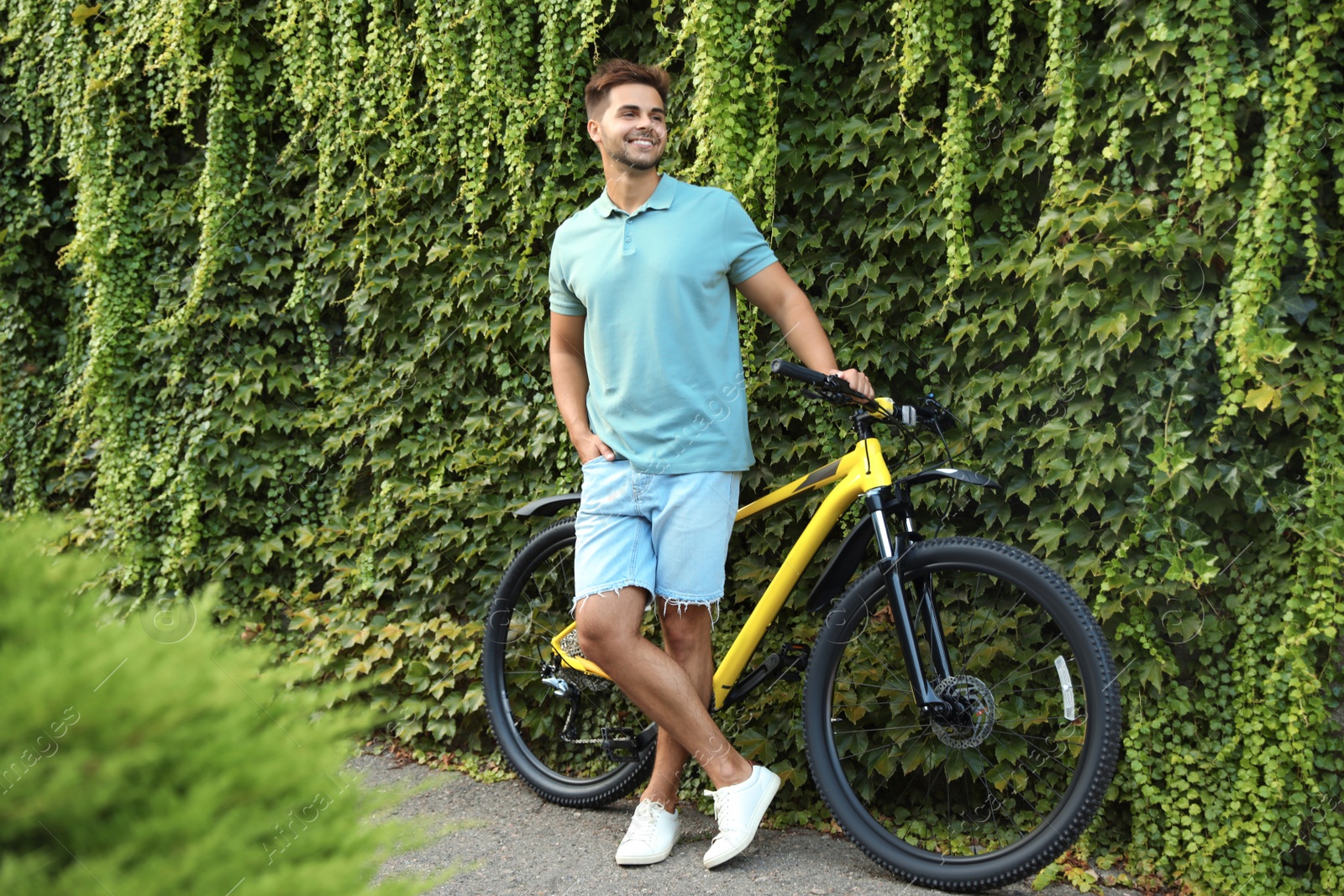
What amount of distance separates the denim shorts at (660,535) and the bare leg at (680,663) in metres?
0.09

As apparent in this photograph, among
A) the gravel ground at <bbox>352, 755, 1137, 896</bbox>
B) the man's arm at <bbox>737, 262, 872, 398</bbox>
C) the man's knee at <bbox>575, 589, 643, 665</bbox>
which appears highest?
the man's arm at <bbox>737, 262, 872, 398</bbox>

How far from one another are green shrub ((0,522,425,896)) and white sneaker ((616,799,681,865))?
6.77 ft

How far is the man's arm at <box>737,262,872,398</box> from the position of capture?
305 cm

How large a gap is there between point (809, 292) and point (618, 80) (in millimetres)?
982

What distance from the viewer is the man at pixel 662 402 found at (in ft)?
9.75

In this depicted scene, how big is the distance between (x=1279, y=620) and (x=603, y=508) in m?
1.91

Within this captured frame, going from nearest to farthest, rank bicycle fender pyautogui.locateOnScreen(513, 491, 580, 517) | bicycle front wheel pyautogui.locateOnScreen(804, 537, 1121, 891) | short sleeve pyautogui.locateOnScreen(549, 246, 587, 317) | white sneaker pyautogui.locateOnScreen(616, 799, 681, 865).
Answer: bicycle front wheel pyautogui.locateOnScreen(804, 537, 1121, 891), white sneaker pyautogui.locateOnScreen(616, 799, 681, 865), short sleeve pyautogui.locateOnScreen(549, 246, 587, 317), bicycle fender pyautogui.locateOnScreen(513, 491, 580, 517)

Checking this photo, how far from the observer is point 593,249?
121 inches

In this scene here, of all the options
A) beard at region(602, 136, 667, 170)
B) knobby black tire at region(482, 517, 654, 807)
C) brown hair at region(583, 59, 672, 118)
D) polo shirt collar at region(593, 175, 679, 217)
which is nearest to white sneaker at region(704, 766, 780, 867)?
knobby black tire at region(482, 517, 654, 807)

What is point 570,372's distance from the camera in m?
3.38

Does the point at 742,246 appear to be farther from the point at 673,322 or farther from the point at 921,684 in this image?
the point at 921,684

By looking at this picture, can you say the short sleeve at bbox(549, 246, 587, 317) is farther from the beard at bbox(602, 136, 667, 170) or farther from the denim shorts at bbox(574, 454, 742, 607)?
the denim shorts at bbox(574, 454, 742, 607)

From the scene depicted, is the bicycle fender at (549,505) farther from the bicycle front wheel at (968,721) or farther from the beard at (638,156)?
the beard at (638,156)

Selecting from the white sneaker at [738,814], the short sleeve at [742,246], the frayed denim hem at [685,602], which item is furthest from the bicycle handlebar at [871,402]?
the white sneaker at [738,814]
